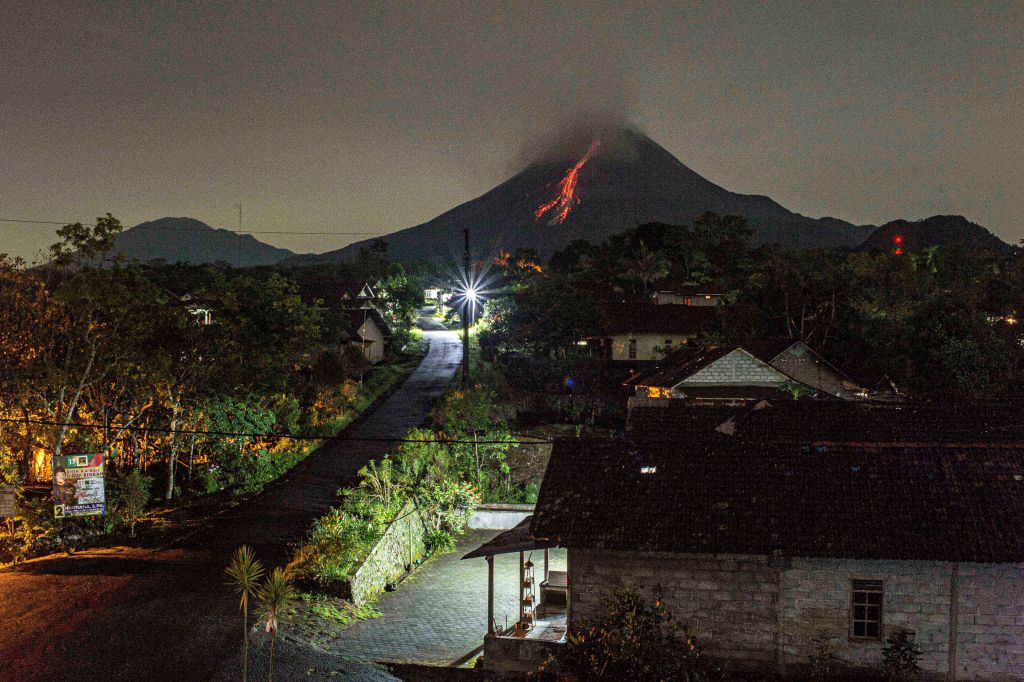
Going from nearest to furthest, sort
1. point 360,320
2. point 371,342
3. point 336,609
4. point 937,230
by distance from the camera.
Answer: point 336,609 < point 360,320 < point 371,342 < point 937,230

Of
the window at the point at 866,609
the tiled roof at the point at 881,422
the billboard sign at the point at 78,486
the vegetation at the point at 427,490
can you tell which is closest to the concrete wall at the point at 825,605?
the window at the point at 866,609

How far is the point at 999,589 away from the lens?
1241cm

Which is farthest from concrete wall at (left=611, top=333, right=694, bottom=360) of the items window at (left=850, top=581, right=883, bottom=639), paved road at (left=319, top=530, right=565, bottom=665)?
window at (left=850, top=581, right=883, bottom=639)

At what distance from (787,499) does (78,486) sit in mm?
15453

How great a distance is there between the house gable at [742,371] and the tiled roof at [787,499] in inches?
567

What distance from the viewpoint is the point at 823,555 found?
12.2m

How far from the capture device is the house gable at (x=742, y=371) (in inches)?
1131

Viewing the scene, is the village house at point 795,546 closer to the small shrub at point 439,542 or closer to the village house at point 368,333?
the small shrub at point 439,542

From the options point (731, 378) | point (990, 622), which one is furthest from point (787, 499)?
point (731, 378)

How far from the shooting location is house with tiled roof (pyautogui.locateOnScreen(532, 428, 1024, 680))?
12.4 meters

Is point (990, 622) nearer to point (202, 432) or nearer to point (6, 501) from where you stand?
point (6, 501)

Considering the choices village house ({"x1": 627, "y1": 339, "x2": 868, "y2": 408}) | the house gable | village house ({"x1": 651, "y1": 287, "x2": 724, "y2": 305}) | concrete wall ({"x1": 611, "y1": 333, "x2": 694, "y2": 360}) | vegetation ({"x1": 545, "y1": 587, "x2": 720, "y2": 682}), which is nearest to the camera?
vegetation ({"x1": 545, "y1": 587, "x2": 720, "y2": 682})

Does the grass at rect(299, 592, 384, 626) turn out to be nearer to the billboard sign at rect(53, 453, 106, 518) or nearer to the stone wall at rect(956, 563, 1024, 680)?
the billboard sign at rect(53, 453, 106, 518)

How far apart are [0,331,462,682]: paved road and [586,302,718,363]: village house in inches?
1081
